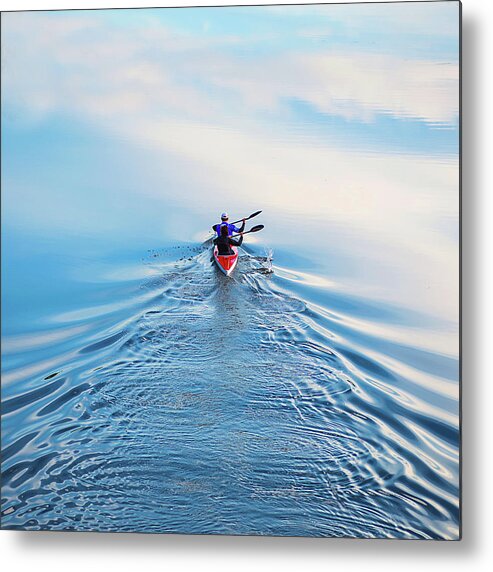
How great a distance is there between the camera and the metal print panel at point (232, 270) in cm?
269

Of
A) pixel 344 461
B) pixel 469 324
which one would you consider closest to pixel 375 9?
pixel 469 324

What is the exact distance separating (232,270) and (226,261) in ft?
0.12

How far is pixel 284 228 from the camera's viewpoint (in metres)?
2.77

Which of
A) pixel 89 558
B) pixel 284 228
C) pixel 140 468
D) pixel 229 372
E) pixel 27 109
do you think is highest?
pixel 27 109

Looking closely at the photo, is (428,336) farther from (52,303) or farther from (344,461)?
(52,303)

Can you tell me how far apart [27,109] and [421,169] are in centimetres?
132

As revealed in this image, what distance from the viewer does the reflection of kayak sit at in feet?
9.13

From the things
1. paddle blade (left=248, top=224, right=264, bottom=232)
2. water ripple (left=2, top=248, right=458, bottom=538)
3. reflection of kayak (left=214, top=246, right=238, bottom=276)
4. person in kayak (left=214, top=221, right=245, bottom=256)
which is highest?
paddle blade (left=248, top=224, right=264, bottom=232)

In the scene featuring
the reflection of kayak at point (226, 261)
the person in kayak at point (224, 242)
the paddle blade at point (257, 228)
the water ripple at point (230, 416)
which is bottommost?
the water ripple at point (230, 416)

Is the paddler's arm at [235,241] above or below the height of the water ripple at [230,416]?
above

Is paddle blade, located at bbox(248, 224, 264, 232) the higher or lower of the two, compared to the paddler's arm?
higher

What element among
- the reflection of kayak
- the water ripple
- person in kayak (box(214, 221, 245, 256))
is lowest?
the water ripple

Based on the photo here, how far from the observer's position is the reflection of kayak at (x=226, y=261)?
2783 mm

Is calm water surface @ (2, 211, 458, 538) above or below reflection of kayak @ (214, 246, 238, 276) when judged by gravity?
below
